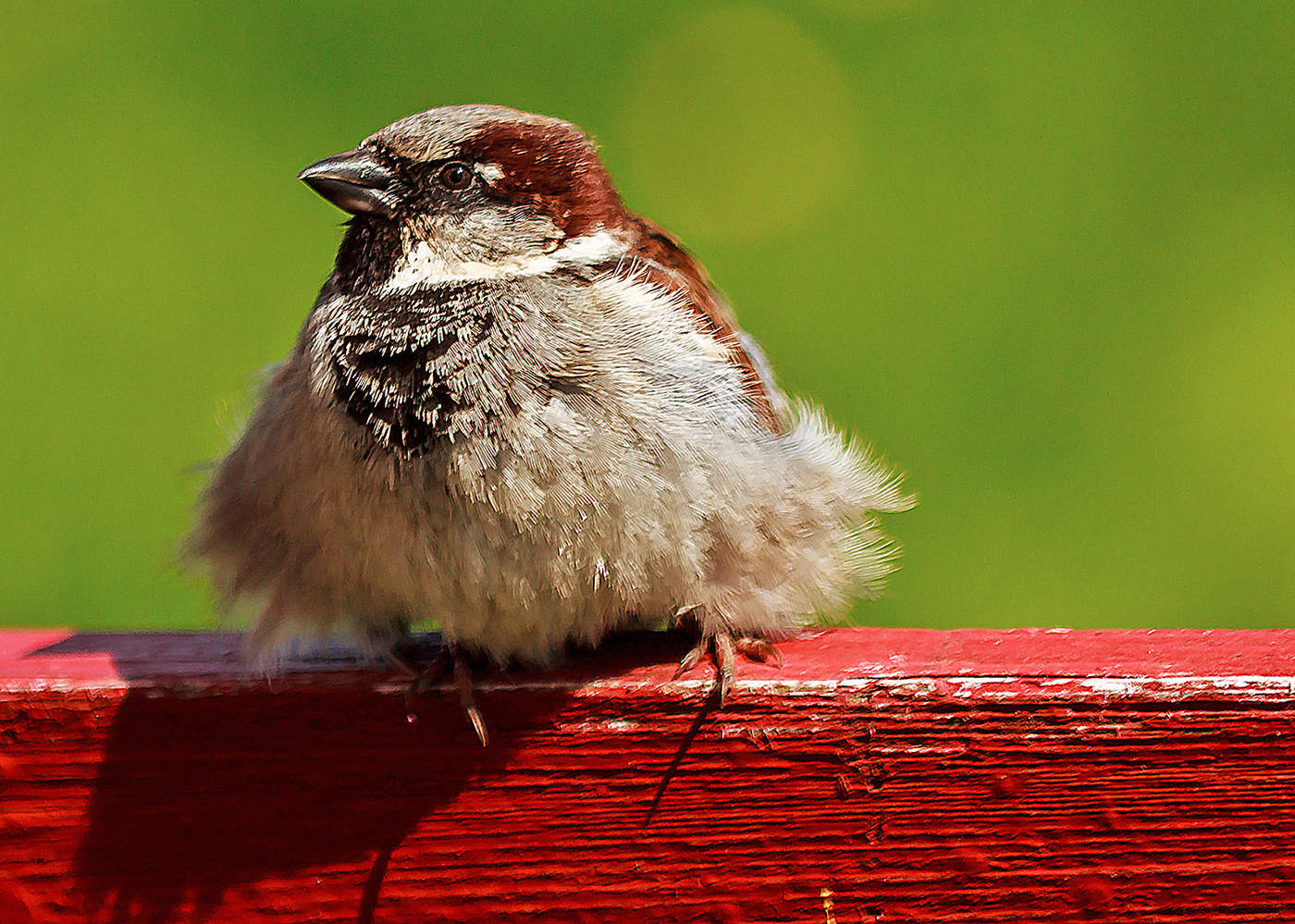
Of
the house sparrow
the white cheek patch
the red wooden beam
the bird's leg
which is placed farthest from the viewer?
the white cheek patch

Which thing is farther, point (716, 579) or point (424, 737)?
point (716, 579)

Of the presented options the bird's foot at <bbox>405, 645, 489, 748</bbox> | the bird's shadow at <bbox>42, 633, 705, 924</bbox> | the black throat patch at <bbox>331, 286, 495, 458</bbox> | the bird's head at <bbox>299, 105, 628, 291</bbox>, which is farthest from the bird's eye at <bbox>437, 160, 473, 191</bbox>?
the bird's shadow at <bbox>42, 633, 705, 924</bbox>

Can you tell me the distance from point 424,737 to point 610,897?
0.23m

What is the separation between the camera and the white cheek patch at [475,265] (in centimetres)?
170

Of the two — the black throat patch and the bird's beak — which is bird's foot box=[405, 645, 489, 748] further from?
the bird's beak

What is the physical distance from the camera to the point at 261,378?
6.62 feet

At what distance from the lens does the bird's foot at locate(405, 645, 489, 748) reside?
134cm

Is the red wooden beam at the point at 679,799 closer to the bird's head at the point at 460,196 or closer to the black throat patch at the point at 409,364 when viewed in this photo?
the black throat patch at the point at 409,364

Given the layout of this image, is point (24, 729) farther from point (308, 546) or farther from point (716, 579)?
point (716, 579)

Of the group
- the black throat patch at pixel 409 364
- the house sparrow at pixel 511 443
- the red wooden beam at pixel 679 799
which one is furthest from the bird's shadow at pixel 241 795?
the black throat patch at pixel 409 364

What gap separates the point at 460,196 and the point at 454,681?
69 centimetres

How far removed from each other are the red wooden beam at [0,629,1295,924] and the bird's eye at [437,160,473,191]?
724 millimetres

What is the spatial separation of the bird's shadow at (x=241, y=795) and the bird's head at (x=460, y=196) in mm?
595

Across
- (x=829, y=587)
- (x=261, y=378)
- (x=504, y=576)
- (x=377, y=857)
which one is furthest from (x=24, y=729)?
(x=829, y=587)
